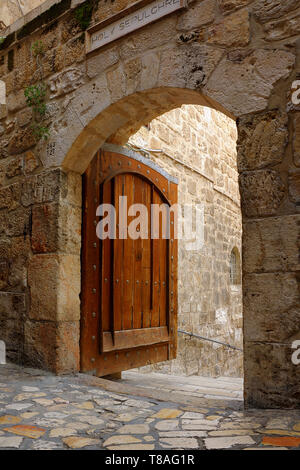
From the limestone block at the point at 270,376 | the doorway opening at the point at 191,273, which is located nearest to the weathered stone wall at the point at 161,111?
the limestone block at the point at 270,376

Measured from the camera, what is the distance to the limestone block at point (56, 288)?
309cm

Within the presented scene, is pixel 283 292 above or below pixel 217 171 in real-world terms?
below

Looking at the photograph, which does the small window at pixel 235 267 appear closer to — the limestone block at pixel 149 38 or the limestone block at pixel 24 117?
the limestone block at pixel 24 117

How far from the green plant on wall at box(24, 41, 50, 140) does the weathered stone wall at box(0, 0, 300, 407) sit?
0.21 ft

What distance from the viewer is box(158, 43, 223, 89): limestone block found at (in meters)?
2.42

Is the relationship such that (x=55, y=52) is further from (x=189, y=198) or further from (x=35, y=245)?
(x=189, y=198)

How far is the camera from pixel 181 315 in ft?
18.0

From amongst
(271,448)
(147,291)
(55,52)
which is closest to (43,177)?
(55,52)

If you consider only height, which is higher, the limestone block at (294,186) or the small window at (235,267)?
the limestone block at (294,186)

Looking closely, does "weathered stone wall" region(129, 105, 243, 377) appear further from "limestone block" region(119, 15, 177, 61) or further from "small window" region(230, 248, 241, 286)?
"limestone block" region(119, 15, 177, 61)

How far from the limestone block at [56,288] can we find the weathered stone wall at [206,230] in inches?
70.9

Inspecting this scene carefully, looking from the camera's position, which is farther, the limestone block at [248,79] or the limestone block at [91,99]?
the limestone block at [91,99]

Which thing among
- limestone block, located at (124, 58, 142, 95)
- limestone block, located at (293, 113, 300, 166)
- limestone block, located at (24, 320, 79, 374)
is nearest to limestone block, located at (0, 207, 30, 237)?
limestone block, located at (24, 320, 79, 374)

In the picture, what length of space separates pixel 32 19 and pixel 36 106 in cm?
76
